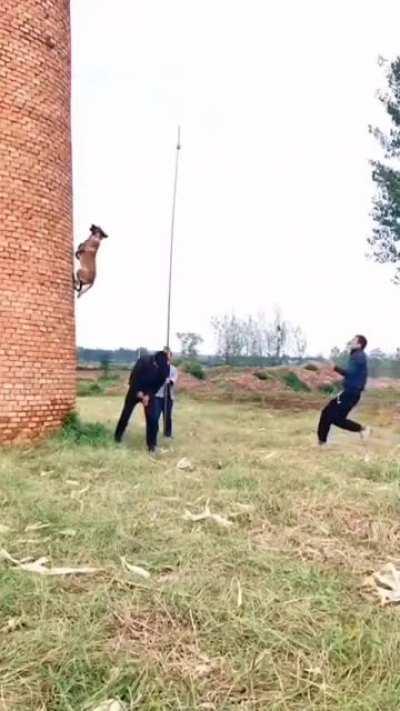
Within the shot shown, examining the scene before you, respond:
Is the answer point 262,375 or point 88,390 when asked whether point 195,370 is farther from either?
point 88,390

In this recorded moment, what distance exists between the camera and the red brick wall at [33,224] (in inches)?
333

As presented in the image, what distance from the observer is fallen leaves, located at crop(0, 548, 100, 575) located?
3.98 meters

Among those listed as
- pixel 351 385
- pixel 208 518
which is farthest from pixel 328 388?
pixel 208 518

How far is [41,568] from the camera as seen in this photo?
4.04 metres

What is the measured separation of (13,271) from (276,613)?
626 centimetres

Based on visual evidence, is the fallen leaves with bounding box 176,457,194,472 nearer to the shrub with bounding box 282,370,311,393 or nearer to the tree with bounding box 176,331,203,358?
the shrub with bounding box 282,370,311,393

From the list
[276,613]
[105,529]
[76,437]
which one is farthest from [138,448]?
[276,613]

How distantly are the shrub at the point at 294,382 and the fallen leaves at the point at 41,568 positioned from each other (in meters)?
24.1

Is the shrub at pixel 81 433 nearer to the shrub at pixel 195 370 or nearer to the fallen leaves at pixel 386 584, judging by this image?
the fallen leaves at pixel 386 584

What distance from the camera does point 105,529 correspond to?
Result: 480 cm

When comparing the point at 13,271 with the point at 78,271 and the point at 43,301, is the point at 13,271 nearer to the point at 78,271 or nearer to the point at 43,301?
the point at 43,301

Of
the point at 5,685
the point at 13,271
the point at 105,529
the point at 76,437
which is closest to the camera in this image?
the point at 5,685

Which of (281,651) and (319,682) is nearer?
(319,682)

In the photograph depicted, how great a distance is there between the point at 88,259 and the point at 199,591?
7.20m
